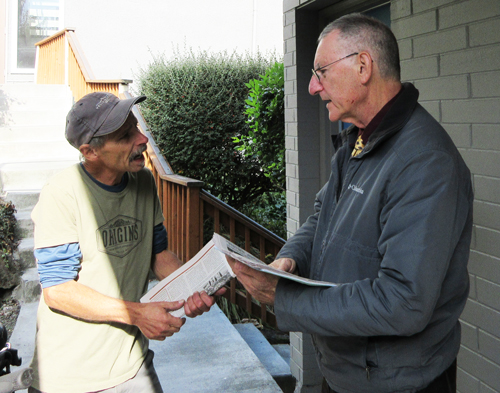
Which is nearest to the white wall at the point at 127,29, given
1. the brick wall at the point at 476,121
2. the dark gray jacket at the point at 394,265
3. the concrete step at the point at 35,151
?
the concrete step at the point at 35,151

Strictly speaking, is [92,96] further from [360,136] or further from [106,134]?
[360,136]

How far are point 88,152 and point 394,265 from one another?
1.27m

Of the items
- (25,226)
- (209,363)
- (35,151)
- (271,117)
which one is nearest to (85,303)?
Answer: (209,363)

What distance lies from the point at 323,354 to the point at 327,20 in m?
2.99

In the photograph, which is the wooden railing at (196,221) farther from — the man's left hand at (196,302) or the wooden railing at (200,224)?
the man's left hand at (196,302)

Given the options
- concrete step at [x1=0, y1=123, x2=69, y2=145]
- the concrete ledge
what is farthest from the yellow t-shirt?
concrete step at [x1=0, y1=123, x2=69, y2=145]

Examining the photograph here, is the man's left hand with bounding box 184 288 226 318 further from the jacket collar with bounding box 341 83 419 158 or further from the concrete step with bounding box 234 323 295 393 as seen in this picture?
the concrete step with bounding box 234 323 295 393

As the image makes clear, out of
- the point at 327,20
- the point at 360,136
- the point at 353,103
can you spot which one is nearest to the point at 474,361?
the point at 360,136

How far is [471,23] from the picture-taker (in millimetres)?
2414

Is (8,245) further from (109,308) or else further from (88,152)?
(109,308)

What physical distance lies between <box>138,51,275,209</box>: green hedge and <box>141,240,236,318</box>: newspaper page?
6.72m

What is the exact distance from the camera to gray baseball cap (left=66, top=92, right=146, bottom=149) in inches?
79.8

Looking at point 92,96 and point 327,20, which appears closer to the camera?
point 92,96

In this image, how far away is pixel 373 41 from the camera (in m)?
1.68
